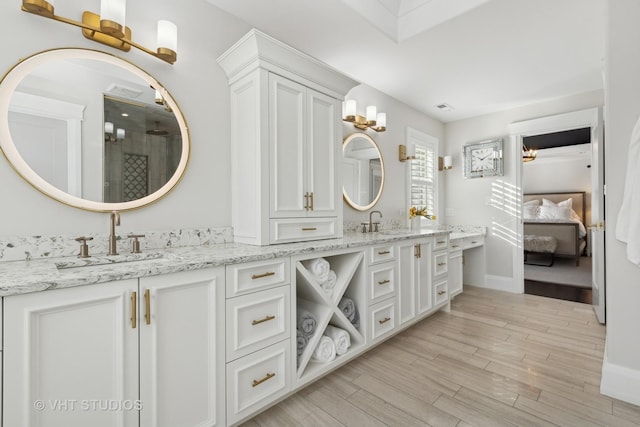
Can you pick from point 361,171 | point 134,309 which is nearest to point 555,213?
point 361,171

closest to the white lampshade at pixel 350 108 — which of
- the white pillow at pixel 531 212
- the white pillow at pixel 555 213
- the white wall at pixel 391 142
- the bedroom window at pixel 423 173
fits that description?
the white wall at pixel 391 142

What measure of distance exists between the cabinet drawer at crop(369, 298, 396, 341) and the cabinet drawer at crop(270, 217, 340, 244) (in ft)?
2.12

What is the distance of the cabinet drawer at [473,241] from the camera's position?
3.80 meters

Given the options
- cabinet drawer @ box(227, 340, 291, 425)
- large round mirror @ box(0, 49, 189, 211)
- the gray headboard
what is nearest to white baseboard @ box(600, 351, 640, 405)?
cabinet drawer @ box(227, 340, 291, 425)

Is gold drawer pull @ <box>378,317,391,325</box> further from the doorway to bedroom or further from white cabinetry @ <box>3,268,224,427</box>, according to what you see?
the doorway to bedroom

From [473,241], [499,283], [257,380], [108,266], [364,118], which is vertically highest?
[364,118]

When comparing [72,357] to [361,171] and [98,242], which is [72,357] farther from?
[361,171]

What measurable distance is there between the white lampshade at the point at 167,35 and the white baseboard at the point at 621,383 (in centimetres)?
318

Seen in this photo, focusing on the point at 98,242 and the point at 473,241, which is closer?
the point at 98,242

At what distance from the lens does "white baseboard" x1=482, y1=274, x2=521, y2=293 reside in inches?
158

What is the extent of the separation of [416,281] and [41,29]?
2924mm

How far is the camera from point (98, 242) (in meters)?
1.53

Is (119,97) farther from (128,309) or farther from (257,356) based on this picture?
(257,356)

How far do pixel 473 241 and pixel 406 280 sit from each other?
1981mm
